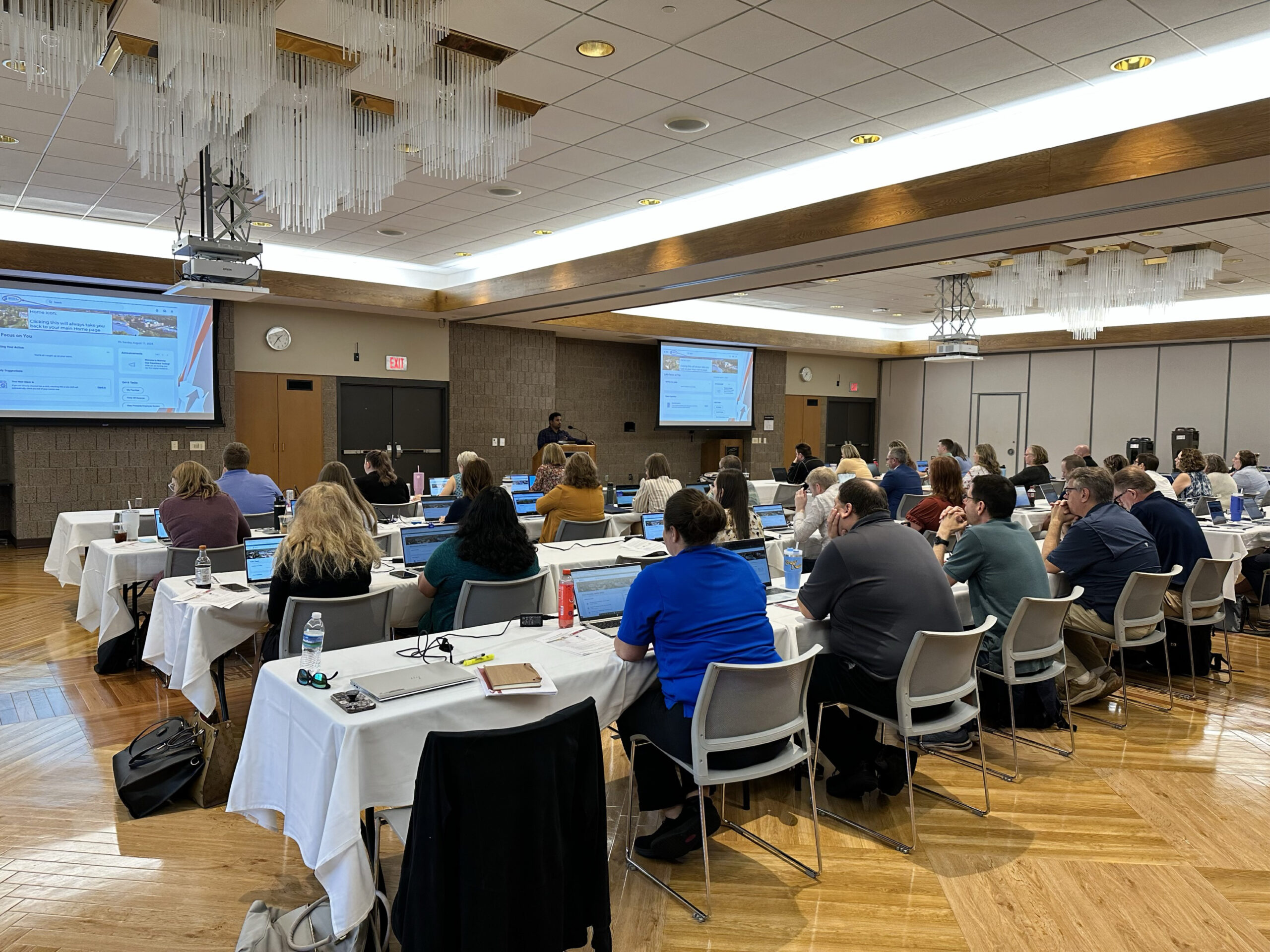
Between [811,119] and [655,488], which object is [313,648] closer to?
[655,488]

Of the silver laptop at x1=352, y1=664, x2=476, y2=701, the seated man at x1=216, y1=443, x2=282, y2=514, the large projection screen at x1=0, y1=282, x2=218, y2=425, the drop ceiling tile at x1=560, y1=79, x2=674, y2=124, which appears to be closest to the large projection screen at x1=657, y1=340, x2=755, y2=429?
the large projection screen at x1=0, y1=282, x2=218, y2=425

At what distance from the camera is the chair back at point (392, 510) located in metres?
7.11

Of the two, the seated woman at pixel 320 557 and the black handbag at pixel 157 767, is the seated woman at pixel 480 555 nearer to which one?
the seated woman at pixel 320 557

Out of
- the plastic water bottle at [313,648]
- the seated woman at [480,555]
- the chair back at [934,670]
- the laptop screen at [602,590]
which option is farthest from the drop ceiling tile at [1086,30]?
the plastic water bottle at [313,648]

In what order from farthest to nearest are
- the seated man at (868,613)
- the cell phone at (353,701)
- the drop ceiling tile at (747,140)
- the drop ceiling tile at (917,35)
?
the drop ceiling tile at (747,140) → the drop ceiling tile at (917,35) → the seated man at (868,613) → the cell phone at (353,701)

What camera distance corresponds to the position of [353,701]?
2.50m

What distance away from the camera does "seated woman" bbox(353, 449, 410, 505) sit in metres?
7.30

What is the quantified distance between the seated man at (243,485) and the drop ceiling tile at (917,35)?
4985 mm

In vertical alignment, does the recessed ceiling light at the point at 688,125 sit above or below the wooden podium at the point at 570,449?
above

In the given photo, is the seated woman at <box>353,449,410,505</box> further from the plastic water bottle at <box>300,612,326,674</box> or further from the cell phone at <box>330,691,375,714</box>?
the cell phone at <box>330,691,375,714</box>

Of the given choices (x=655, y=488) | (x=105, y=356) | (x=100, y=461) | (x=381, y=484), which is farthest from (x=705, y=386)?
(x=100, y=461)

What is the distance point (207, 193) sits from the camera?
6.34 m

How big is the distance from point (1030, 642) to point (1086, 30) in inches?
121

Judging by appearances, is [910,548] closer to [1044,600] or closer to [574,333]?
[1044,600]
